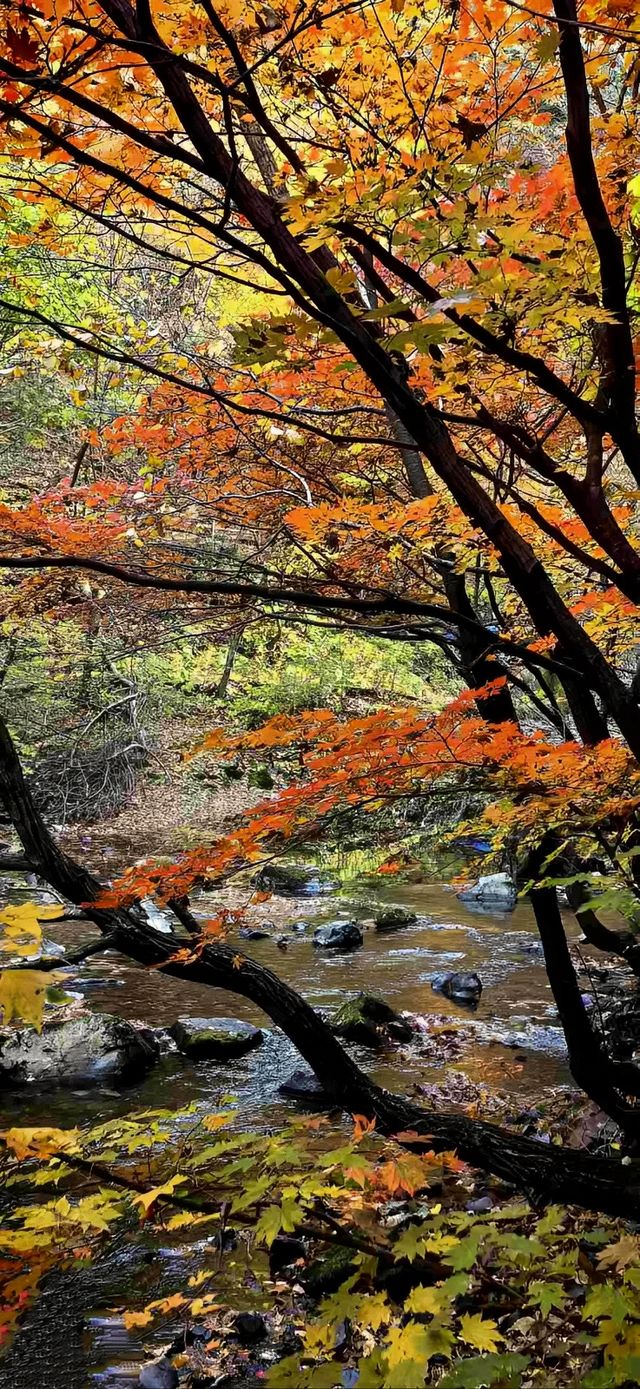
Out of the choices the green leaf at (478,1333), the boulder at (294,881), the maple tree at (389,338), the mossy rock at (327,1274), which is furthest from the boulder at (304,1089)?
the boulder at (294,881)

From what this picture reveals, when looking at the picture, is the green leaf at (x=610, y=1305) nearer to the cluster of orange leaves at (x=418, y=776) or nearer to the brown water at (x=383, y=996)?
the cluster of orange leaves at (x=418, y=776)

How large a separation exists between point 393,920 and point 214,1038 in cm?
417

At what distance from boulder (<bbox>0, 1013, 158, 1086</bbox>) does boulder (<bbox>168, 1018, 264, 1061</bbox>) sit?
294 millimetres

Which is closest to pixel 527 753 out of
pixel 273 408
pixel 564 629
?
pixel 564 629

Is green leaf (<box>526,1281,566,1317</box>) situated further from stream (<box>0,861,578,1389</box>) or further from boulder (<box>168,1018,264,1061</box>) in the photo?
boulder (<box>168,1018,264,1061</box>)

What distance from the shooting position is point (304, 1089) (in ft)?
17.6

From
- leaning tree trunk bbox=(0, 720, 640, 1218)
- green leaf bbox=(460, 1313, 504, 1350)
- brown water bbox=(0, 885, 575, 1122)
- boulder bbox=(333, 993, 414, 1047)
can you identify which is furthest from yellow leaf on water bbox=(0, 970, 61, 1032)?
boulder bbox=(333, 993, 414, 1047)

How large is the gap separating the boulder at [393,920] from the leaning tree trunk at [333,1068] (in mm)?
5775

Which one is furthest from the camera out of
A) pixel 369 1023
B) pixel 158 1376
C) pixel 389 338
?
pixel 369 1023

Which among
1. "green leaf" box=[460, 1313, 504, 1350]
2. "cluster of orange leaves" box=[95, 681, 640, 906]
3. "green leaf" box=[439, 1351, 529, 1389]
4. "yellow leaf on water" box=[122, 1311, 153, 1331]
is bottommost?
"yellow leaf on water" box=[122, 1311, 153, 1331]

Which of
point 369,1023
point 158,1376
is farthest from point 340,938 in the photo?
point 158,1376

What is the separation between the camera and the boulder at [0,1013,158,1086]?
18.4ft

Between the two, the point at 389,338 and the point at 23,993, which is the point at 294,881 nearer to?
the point at 23,993

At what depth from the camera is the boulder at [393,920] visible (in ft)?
32.3
